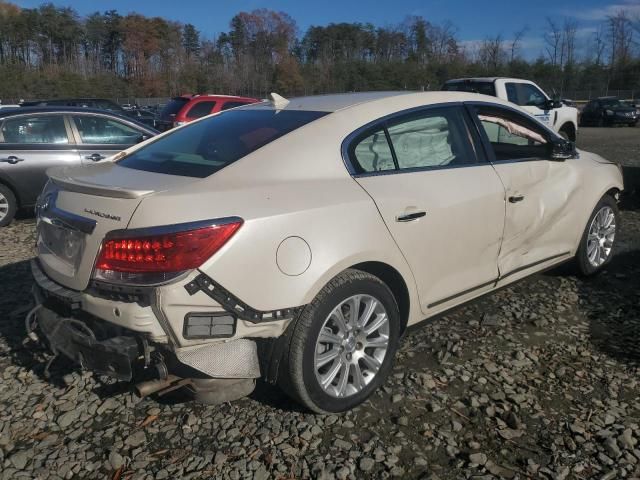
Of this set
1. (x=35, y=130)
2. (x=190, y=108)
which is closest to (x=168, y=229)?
(x=35, y=130)

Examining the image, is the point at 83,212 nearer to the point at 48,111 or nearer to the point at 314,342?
the point at 314,342

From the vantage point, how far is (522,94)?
1356cm

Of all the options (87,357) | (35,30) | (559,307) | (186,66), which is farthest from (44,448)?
(35,30)

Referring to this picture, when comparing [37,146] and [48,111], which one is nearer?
[37,146]

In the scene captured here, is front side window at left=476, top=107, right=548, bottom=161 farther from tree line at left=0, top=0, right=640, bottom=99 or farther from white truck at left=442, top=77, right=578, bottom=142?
tree line at left=0, top=0, right=640, bottom=99

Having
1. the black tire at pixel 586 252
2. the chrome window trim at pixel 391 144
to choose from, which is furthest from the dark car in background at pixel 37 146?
the black tire at pixel 586 252

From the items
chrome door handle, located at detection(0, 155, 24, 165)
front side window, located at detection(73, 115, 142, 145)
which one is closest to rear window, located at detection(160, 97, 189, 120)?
front side window, located at detection(73, 115, 142, 145)

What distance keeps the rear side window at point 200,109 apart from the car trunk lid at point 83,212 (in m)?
10.4

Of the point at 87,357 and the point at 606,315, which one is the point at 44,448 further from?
the point at 606,315

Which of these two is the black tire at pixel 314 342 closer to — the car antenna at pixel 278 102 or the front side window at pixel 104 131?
the car antenna at pixel 278 102

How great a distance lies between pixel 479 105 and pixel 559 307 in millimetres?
1668

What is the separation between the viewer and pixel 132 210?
2496 millimetres

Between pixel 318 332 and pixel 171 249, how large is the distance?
802 millimetres

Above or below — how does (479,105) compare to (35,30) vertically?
below
